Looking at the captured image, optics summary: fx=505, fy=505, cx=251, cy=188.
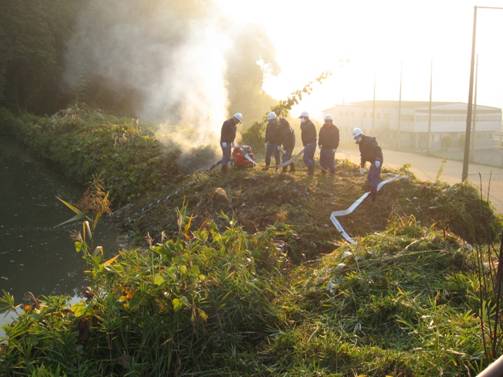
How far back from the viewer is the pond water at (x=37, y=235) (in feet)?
26.7

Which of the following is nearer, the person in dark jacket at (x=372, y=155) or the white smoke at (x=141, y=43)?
the person in dark jacket at (x=372, y=155)

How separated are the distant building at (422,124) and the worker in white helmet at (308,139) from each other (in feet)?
106

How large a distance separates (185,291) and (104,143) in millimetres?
13058

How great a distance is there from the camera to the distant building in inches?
1799

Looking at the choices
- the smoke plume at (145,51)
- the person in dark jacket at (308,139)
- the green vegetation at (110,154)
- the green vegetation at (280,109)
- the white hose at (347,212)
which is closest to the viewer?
the white hose at (347,212)

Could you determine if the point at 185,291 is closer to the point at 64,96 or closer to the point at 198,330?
the point at 198,330

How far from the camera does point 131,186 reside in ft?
45.9

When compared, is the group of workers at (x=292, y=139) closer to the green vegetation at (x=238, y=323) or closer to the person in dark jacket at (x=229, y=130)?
the person in dark jacket at (x=229, y=130)

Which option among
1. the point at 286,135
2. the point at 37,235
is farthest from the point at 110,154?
the point at 286,135

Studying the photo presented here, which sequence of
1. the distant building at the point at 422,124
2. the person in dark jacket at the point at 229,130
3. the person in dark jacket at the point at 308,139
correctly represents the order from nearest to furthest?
the person in dark jacket at the point at 308,139 → the person in dark jacket at the point at 229,130 → the distant building at the point at 422,124

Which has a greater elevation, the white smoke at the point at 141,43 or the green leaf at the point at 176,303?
the white smoke at the point at 141,43

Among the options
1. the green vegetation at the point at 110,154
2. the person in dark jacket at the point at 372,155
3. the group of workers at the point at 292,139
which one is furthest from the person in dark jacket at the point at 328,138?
the green vegetation at the point at 110,154

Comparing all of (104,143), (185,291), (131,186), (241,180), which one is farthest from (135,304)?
(104,143)

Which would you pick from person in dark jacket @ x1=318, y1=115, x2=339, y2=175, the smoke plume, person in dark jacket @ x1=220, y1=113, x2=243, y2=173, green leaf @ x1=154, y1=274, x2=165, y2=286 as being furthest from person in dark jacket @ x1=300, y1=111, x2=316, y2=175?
the smoke plume
